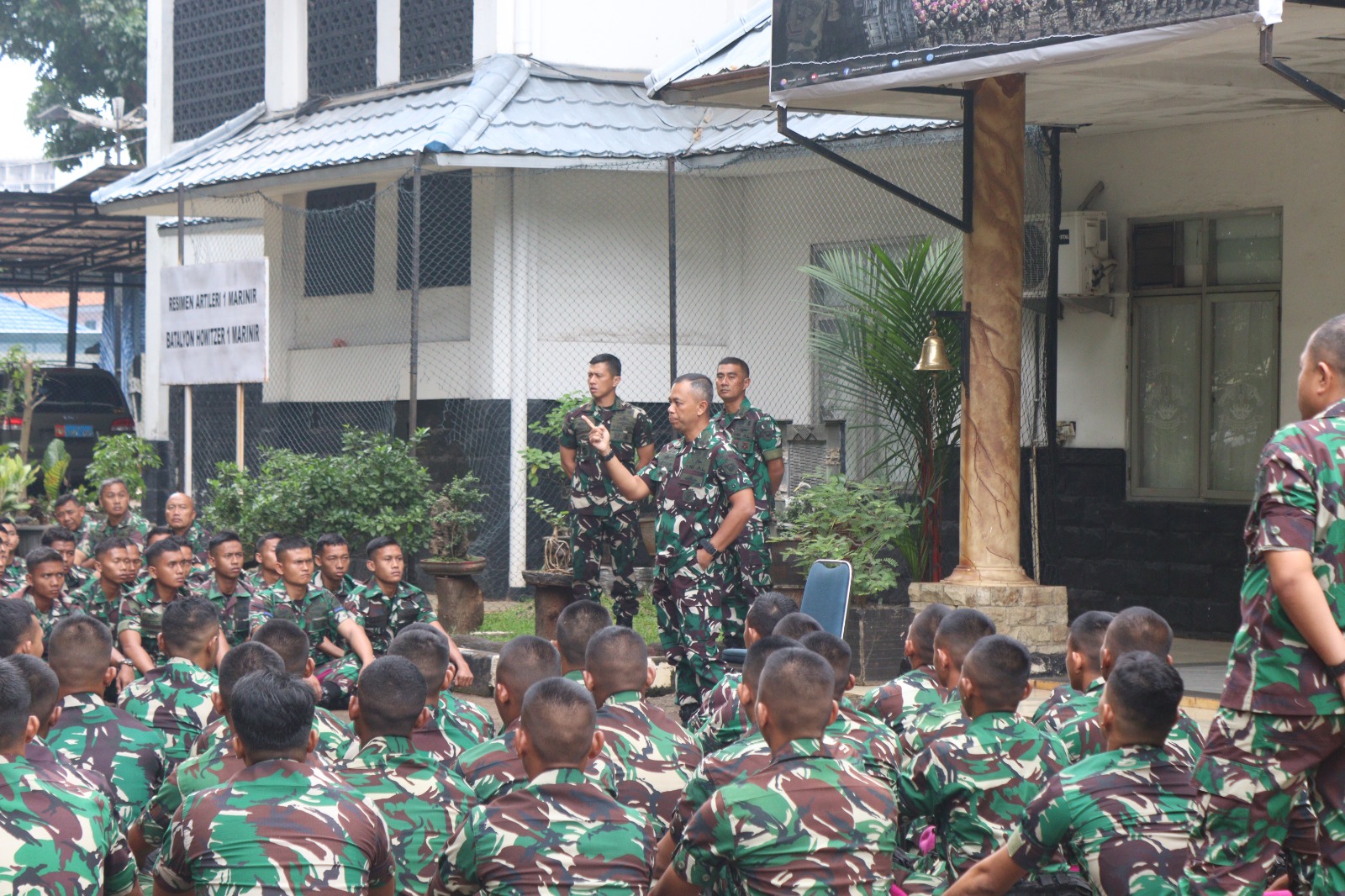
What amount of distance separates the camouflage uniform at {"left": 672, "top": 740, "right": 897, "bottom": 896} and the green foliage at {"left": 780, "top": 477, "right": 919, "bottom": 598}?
5.14 metres

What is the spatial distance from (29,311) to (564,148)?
20963 mm

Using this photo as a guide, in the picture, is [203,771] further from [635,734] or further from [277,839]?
[635,734]

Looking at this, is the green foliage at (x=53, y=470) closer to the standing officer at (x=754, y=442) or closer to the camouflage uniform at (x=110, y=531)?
A: the camouflage uniform at (x=110, y=531)

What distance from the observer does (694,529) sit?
762cm

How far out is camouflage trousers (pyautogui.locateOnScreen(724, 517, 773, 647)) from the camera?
782cm

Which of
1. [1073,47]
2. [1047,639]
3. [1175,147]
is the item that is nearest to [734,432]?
[1047,639]

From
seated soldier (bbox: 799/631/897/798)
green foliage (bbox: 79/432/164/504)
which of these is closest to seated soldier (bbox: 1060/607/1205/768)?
seated soldier (bbox: 799/631/897/798)

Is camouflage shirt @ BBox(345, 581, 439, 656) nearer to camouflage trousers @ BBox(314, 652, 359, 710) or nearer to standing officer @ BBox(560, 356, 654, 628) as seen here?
camouflage trousers @ BBox(314, 652, 359, 710)

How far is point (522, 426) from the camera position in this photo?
12195mm

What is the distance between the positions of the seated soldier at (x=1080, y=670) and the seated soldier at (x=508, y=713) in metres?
1.45

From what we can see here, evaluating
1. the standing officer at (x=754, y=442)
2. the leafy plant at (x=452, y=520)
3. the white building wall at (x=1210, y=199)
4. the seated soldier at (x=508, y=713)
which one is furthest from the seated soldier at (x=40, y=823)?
the white building wall at (x=1210, y=199)

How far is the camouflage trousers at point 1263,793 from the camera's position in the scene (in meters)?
3.54

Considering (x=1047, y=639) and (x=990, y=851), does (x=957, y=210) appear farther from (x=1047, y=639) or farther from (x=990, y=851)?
(x=990, y=851)

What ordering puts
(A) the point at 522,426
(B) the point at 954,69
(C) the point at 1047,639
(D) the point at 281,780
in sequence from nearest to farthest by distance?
(D) the point at 281,780 → (B) the point at 954,69 → (C) the point at 1047,639 → (A) the point at 522,426
